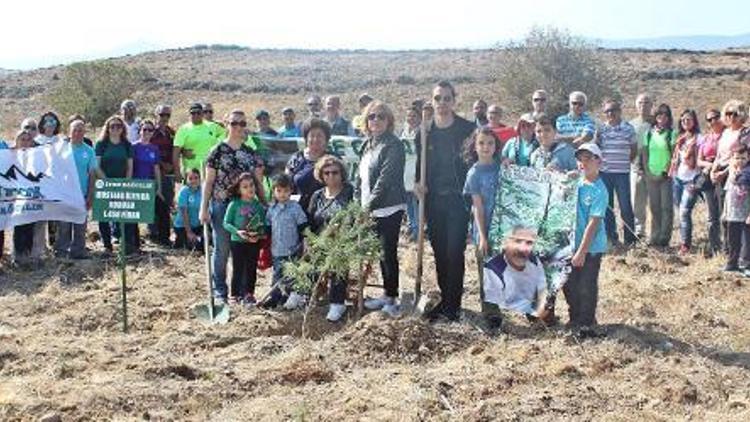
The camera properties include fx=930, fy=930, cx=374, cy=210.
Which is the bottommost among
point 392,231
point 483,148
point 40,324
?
point 40,324

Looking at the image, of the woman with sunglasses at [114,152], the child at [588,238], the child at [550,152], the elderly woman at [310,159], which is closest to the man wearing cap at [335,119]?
the woman with sunglasses at [114,152]

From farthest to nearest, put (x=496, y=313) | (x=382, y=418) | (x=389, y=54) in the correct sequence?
(x=389, y=54) → (x=496, y=313) → (x=382, y=418)

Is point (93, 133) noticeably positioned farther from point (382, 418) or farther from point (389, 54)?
point (389, 54)

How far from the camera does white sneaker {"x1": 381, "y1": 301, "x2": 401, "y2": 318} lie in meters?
7.97

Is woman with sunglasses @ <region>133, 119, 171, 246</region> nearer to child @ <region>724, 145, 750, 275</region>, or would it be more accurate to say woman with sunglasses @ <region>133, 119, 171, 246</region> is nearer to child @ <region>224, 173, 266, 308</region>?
child @ <region>224, 173, 266, 308</region>

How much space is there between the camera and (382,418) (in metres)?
5.86

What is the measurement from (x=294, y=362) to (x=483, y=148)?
2390 mm

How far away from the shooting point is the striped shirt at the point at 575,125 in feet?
36.4

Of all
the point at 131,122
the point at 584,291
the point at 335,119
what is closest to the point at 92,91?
the point at 131,122

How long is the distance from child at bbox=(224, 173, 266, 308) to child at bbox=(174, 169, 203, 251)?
2.72m

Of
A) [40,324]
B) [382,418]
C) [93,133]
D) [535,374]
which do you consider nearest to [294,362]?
[382,418]

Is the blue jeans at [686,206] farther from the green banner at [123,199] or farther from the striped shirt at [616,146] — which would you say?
the green banner at [123,199]

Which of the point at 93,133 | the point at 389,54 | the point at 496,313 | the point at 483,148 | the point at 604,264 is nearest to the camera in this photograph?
the point at 483,148

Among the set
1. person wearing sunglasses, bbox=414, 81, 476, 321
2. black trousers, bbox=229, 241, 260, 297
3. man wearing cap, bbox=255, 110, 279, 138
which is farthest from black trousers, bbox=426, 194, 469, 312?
man wearing cap, bbox=255, 110, 279, 138
